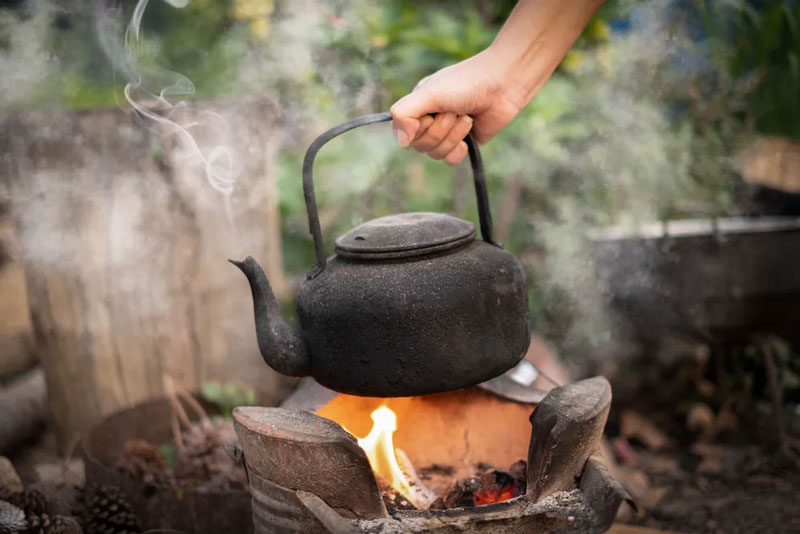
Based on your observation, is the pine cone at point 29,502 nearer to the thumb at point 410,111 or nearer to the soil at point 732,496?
the thumb at point 410,111

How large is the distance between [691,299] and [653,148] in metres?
1.20

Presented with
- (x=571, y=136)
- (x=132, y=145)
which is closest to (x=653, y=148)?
(x=571, y=136)

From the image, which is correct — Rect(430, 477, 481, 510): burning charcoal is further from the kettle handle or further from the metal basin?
the metal basin

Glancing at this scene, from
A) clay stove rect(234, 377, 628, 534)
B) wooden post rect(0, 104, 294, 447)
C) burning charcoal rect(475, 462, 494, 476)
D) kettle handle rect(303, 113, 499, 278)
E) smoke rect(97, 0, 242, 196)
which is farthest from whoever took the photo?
smoke rect(97, 0, 242, 196)

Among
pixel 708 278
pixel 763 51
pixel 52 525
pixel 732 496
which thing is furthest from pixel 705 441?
pixel 52 525

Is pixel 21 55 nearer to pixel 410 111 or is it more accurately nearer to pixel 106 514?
pixel 106 514

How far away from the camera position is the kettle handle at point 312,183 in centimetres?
202

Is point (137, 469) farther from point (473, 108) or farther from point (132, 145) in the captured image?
point (473, 108)

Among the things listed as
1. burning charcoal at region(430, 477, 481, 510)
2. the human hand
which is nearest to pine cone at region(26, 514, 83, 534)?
burning charcoal at region(430, 477, 481, 510)

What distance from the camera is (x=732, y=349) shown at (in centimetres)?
432

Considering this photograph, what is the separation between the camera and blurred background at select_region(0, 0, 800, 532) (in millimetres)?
3646

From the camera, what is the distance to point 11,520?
2412mm

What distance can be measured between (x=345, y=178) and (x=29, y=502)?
284 cm

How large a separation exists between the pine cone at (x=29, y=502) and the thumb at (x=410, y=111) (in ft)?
6.20
